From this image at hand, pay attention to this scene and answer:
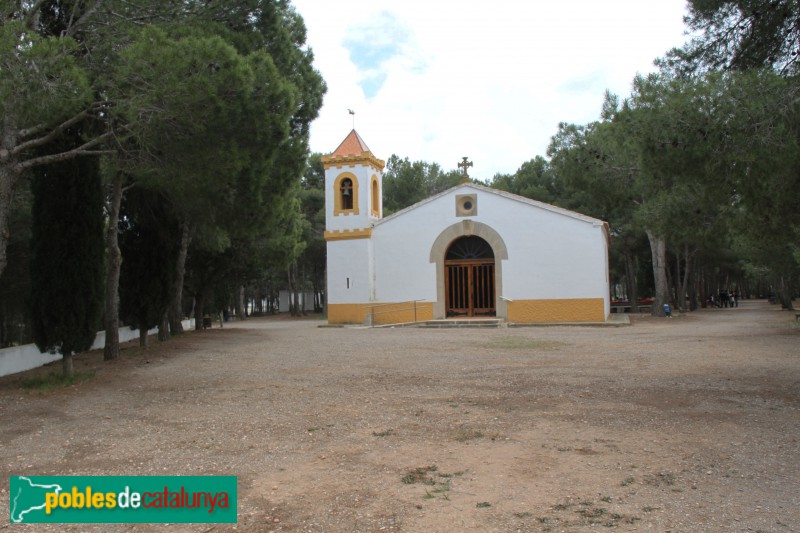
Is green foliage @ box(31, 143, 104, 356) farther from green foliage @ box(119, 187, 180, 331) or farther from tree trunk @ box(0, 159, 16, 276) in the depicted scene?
green foliage @ box(119, 187, 180, 331)

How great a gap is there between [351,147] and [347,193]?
1954mm

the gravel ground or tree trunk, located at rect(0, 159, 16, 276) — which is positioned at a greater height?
tree trunk, located at rect(0, 159, 16, 276)

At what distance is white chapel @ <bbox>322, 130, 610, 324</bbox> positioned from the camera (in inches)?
898

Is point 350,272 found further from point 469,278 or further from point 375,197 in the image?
point 469,278

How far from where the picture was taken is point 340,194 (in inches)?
1004

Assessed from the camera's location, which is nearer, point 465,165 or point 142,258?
point 142,258

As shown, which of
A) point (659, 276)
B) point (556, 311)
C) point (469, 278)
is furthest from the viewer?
point (659, 276)

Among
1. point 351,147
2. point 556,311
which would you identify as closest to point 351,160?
point 351,147

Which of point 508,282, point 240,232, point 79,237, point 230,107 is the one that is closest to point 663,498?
point 230,107

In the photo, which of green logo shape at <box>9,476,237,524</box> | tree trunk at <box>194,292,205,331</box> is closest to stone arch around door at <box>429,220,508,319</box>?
tree trunk at <box>194,292,205,331</box>

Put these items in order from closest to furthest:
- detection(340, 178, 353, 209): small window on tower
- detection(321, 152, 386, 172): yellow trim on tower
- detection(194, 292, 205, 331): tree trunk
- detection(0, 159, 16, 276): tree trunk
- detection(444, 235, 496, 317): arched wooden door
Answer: detection(0, 159, 16, 276): tree trunk
detection(194, 292, 205, 331): tree trunk
detection(444, 235, 496, 317): arched wooden door
detection(321, 152, 386, 172): yellow trim on tower
detection(340, 178, 353, 209): small window on tower

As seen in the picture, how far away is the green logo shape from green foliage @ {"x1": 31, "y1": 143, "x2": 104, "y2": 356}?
6140mm

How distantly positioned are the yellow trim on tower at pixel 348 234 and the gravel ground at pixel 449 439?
1386 cm

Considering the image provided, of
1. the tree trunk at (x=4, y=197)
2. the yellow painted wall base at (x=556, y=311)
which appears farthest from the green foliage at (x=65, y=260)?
the yellow painted wall base at (x=556, y=311)
